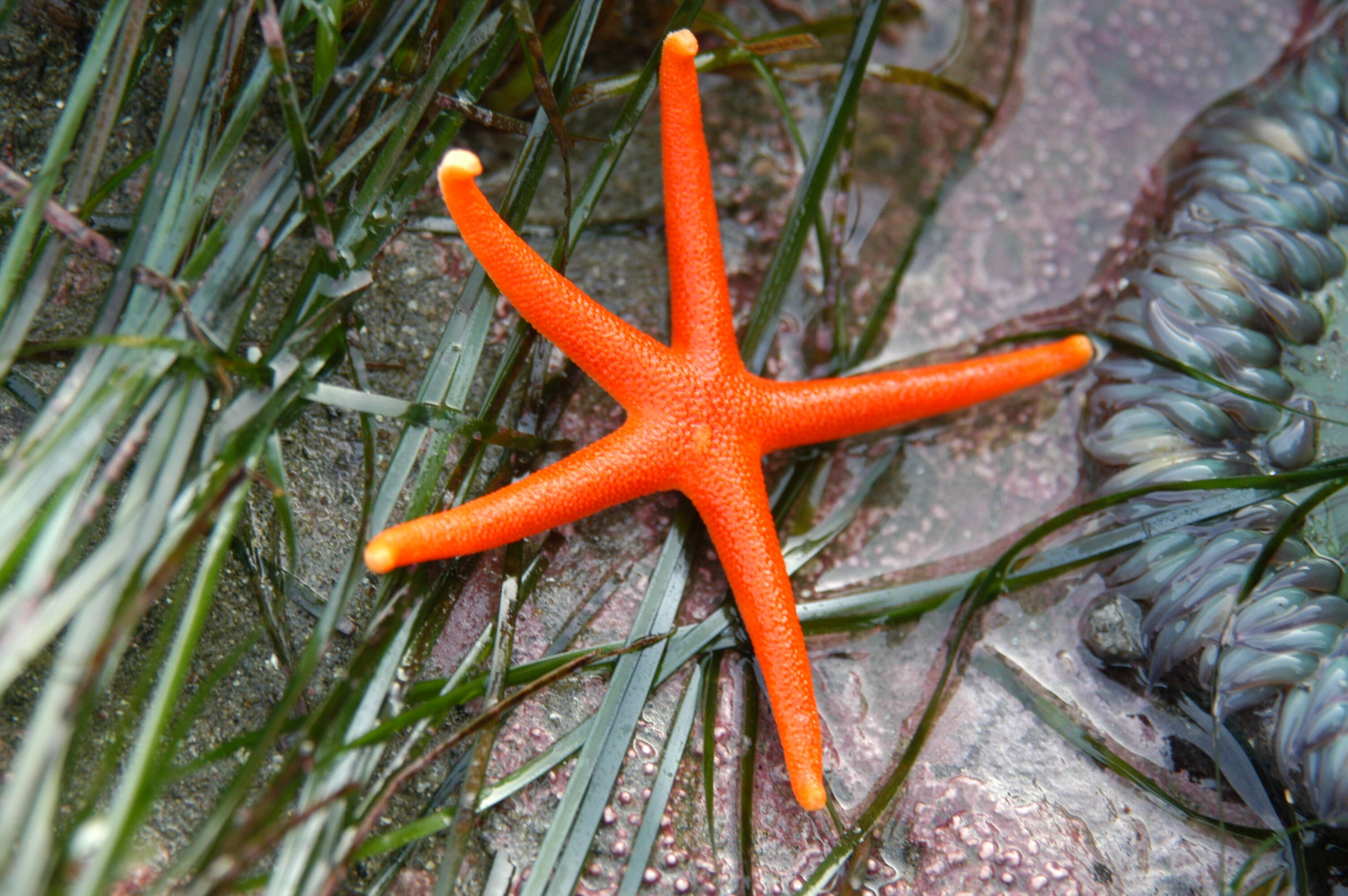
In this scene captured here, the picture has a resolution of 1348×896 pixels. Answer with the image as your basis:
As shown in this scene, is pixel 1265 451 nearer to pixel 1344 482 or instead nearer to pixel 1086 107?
pixel 1344 482

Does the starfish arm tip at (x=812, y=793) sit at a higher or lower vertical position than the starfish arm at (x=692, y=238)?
lower

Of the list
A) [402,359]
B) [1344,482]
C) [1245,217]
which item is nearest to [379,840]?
[402,359]

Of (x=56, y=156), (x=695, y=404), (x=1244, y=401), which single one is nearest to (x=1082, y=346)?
(x=1244, y=401)

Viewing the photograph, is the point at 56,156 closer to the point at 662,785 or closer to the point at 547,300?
the point at 547,300

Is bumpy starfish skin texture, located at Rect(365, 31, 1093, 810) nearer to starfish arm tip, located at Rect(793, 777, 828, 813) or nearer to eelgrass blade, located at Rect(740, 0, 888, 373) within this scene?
starfish arm tip, located at Rect(793, 777, 828, 813)

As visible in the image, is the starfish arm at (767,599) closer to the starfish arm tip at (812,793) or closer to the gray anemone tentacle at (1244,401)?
the starfish arm tip at (812,793)

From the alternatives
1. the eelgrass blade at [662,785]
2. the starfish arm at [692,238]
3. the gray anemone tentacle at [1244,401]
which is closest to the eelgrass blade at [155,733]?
the eelgrass blade at [662,785]
